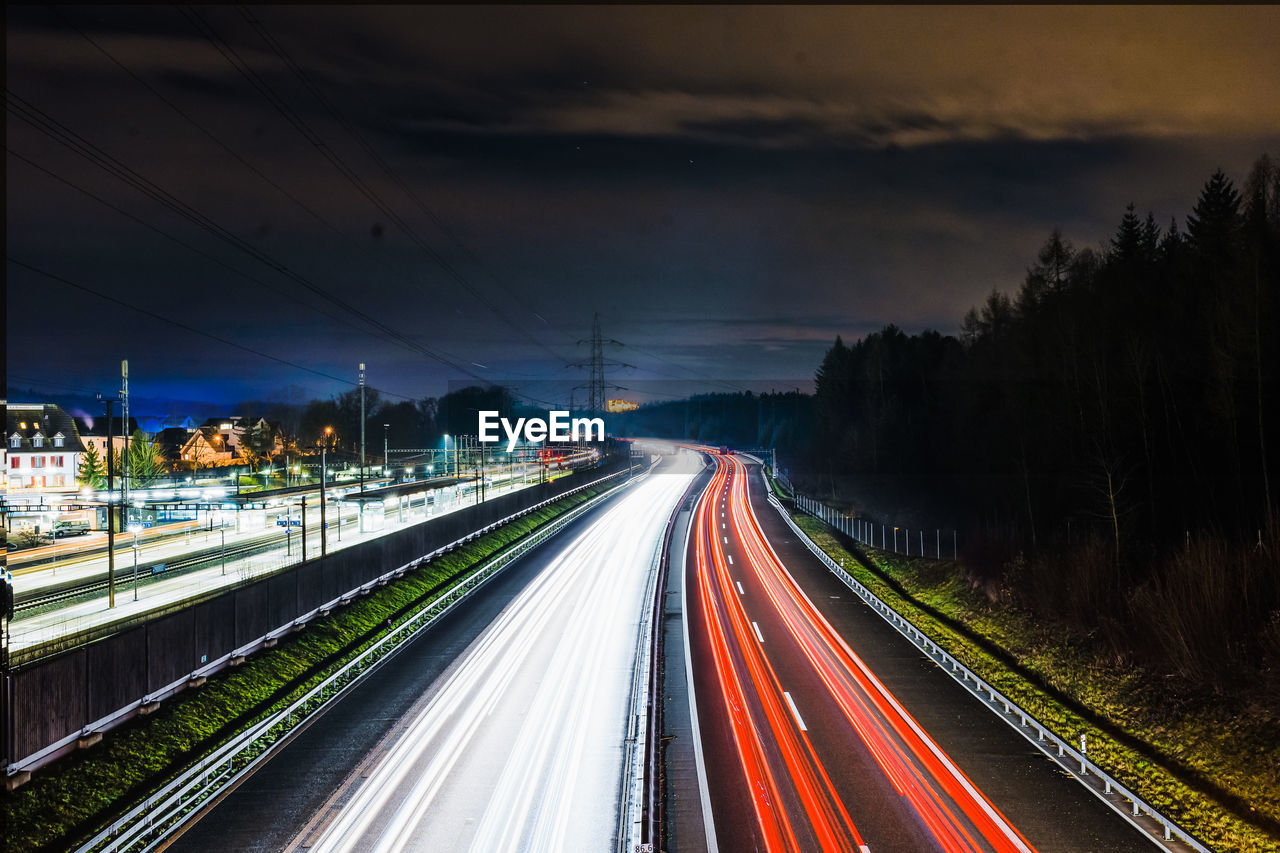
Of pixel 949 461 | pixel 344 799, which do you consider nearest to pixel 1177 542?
pixel 344 799

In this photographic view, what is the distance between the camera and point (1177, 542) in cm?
3152

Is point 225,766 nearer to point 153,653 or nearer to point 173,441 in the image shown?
point 153,653

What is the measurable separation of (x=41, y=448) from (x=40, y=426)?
3770 mm

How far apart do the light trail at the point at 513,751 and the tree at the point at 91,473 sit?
187ft

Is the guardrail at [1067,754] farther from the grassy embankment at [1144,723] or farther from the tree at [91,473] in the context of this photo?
the tree at [91,473]

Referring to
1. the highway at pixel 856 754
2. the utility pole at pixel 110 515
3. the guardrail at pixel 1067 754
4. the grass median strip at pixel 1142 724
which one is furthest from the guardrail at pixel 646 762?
the utility pole at pixel 110 515

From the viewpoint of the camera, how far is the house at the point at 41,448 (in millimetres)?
77062

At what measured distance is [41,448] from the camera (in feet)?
261

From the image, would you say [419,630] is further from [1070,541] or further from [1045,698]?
[1070,541]

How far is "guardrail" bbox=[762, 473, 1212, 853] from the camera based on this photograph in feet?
45.4

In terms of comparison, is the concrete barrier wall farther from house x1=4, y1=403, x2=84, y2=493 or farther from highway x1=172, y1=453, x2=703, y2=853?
house x1=4, y1=403, x2=84, y2=493

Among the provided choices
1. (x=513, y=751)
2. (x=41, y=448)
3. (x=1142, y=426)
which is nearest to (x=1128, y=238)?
(x=1142, y=426)

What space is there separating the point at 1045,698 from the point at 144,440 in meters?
81.3

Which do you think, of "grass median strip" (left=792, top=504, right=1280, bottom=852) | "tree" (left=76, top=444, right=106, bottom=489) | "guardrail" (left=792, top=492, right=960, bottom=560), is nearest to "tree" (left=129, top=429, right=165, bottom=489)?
"tree" (left=76, top=444, right=106, bottom=489)
